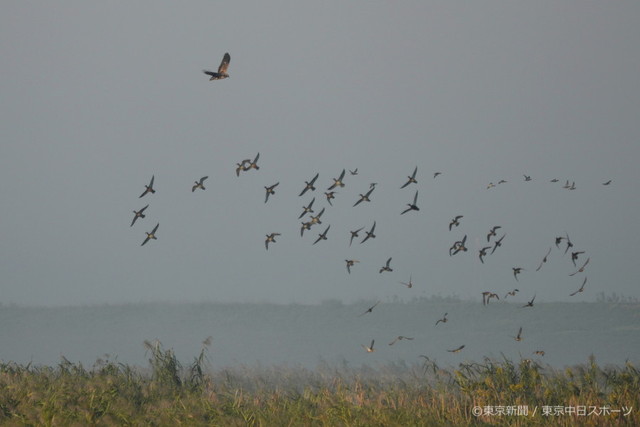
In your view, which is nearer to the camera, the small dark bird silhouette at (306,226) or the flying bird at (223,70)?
the flying bird at (223,70)

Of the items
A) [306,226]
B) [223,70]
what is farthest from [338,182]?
[223,70]

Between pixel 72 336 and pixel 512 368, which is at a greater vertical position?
pixel 512 368

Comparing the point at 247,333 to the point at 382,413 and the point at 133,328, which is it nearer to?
the point at 133,328

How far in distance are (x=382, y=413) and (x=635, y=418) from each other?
13.8ft

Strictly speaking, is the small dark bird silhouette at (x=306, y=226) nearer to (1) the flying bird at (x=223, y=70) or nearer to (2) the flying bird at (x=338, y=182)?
(2) the flying bird at (x=338, y=182)

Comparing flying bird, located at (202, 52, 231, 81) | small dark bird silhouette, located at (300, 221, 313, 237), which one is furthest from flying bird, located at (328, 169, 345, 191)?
flying bird, located at (202, 52, 231, 81)

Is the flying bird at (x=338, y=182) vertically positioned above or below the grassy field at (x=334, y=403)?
above

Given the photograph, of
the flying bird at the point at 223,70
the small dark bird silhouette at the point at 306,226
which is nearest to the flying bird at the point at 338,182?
the small dark bird silhouette at the point at 306,226

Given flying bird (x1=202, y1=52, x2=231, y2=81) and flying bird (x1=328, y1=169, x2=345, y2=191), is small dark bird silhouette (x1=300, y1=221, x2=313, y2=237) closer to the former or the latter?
flying bird (x1=328, y1=169, x2=345, y2=191)

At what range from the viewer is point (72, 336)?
2746 inches

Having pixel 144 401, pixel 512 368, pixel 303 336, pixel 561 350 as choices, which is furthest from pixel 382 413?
pixel 303 336

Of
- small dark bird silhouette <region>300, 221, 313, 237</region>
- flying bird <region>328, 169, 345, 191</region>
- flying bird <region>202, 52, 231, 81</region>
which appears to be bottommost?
small dark bird silhouette <region>300, 221, 313, 237</region>

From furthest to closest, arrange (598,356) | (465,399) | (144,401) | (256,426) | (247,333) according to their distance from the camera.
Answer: (247,333) < (598,356) < (144,401) < (465,399) < (256,426)

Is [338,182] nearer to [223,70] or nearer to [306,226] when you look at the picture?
[306,226]
